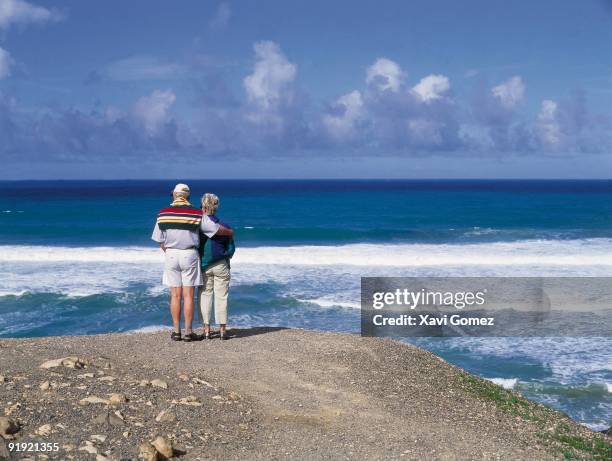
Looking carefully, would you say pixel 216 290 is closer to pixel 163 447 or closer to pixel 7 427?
pixel 163 447

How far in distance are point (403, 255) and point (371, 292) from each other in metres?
10.5

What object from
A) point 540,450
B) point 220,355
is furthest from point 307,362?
point 540,450

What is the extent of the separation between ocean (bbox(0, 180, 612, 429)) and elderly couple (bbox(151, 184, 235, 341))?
16.4ft

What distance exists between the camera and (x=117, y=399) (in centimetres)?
611

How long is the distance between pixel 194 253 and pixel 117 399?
8.42 feet

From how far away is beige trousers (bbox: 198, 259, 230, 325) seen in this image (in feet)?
28.4

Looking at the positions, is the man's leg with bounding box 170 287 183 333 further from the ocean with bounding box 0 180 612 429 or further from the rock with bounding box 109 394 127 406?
the ocean with bounding box 0 180 612 429

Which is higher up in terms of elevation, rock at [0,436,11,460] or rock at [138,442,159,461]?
rock at [0,436,11,460]

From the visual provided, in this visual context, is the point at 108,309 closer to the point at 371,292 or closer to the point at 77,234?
the point at 371,292

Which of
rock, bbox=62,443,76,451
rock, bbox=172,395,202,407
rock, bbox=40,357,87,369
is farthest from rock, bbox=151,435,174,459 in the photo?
rock, bbox=40,357,87,369

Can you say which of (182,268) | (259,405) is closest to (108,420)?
(259,405)

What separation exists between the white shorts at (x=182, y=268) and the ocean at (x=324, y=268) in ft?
17.6

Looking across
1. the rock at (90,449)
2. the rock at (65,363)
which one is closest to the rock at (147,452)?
the rock at (90,449)

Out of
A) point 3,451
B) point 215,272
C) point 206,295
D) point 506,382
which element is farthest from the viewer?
point 506,382
